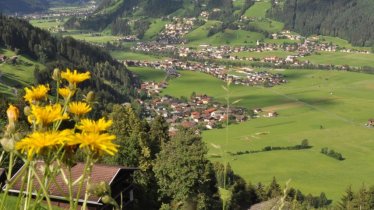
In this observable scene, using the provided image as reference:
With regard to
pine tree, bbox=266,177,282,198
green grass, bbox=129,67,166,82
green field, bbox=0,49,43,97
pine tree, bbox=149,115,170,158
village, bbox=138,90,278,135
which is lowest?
village, bbox=138,90,278,135

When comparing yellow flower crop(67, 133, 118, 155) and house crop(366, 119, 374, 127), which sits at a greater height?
yellow flower crop(67, 133, 118, 155)

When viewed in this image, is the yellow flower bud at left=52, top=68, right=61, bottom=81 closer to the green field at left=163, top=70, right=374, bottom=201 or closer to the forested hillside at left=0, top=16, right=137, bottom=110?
the green field at left=163, top=70, right=374, bottom=201

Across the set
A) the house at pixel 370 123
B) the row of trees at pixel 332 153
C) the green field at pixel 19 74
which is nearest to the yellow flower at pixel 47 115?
the row of trees at pixel 332 153

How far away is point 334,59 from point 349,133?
3906 inches

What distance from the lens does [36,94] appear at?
2605mm

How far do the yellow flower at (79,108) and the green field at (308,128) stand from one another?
36873 mm

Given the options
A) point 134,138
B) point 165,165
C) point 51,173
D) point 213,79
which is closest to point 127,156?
point 134,138

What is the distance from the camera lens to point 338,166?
8381cm

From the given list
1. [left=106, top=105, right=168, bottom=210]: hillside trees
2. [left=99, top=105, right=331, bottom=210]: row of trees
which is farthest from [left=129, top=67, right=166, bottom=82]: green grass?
[left=99, top=105, right=331, bottom=210]: row of trees

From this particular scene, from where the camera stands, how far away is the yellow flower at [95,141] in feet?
6.39

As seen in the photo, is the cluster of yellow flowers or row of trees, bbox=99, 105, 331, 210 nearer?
the cluster of yellow flowers

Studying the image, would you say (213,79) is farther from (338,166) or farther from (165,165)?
(165,165)

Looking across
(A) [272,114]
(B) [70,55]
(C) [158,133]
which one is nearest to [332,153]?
(A) [272,114]

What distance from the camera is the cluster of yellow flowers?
196 cm
